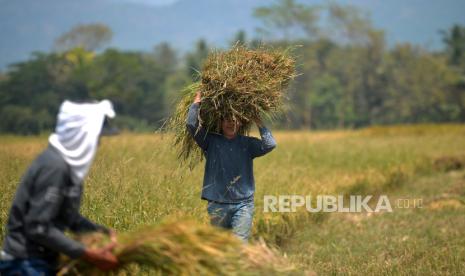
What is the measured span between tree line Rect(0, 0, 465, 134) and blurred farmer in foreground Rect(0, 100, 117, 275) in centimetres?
4774

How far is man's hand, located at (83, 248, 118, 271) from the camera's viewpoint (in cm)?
368

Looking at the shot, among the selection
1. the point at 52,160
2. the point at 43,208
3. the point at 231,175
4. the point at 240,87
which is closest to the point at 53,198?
the point at 43,208

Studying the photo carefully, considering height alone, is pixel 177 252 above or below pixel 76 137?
below

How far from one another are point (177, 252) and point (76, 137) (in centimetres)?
92

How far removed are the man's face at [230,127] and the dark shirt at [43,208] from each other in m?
2.29

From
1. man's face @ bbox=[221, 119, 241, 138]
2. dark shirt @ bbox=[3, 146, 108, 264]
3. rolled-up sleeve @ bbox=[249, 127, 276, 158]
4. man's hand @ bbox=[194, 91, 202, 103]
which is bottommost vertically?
dark shirt @ bbox=[3, 146, 108, 264]

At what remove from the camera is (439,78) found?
2333 inches

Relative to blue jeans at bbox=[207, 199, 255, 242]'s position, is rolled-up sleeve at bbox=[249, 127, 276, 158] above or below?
above

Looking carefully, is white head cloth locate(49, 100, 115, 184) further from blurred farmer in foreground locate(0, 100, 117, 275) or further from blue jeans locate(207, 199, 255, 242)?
blue jeans locate(207, 199, 255, 242)

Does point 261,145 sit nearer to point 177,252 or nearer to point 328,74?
Result: point 177,252

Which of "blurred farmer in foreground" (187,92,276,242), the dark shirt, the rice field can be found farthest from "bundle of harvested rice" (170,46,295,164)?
the dark shirt

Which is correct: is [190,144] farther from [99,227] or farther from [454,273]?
[454,273]

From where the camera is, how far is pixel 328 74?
220 ft

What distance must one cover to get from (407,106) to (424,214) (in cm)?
5138
